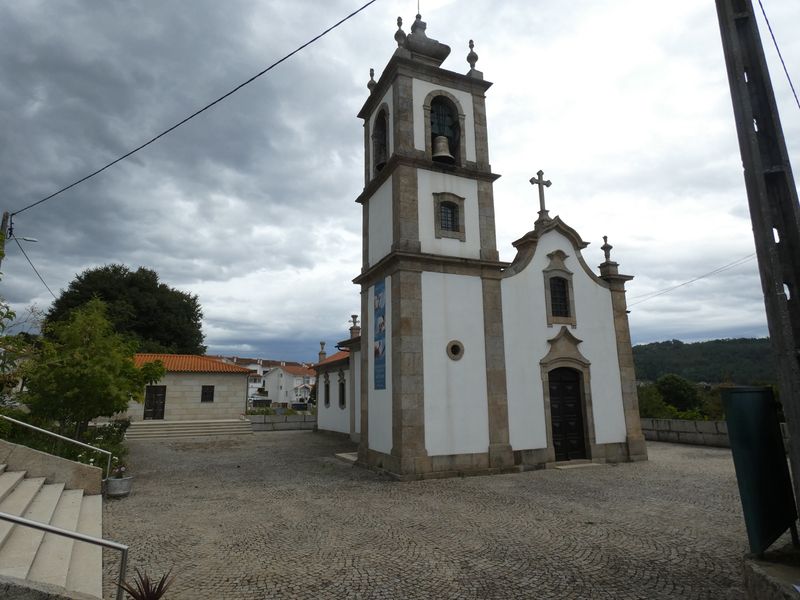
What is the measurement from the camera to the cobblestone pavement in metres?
4.99

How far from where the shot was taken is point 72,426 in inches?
531

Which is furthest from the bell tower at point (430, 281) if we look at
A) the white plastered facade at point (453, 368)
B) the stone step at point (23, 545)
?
the stone step at point (23, 545)

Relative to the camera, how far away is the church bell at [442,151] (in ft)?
43.3

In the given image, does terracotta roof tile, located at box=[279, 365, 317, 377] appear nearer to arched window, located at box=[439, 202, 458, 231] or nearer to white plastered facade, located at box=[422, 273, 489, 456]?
arched window, located at box=[439, 202, 458, 231]

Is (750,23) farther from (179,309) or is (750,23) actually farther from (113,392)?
(179,309)

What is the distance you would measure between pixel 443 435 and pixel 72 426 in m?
11.0

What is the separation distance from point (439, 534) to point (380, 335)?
673cm

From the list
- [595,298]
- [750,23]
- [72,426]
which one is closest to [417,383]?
[595,298]

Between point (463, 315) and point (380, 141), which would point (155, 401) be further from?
point (463, 315)

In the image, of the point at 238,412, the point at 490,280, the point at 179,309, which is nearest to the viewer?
the point at 490,280

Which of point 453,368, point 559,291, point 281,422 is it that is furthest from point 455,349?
point 281,422

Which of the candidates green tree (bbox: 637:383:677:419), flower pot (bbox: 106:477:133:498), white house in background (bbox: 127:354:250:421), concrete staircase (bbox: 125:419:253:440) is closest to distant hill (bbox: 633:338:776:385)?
green tree (bbox: 637:383:677:419)

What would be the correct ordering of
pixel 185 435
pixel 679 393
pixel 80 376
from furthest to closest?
pixel 679 393 → pixel 185 435 → pixel 80 376

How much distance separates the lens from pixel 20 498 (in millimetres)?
6750
